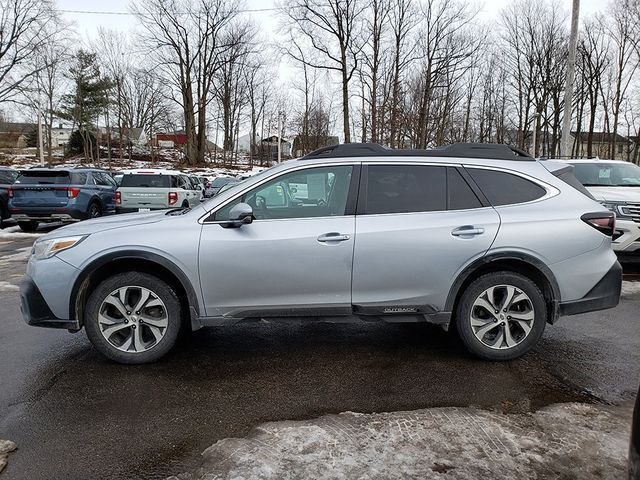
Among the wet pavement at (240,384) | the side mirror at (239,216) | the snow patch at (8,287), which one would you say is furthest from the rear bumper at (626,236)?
the snow patch at (8,287)

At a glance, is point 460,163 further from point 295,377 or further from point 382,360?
point 295,377

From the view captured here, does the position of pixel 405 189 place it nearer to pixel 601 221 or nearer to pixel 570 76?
pixel 601 221

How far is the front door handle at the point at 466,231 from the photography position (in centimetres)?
376

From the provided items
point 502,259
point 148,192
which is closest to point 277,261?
point 502,259

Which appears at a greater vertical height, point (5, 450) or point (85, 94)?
point (85, 94)

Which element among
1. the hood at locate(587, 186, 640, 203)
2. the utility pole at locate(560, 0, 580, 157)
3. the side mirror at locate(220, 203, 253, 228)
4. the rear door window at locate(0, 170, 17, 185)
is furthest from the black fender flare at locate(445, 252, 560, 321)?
the rear door window at locate(0, 170, 17, 185)

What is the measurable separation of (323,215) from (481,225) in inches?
52.1

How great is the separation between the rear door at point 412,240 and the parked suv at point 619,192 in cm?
468

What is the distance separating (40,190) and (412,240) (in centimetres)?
1158

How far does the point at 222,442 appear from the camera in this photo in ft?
9.02

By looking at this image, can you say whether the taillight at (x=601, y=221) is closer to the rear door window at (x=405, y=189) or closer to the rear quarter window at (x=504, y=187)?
the rear quarter window at (x=504, y=187)

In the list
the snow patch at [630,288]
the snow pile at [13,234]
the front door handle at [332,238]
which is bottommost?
the snow patch at [630,288]

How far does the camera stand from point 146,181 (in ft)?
43.9

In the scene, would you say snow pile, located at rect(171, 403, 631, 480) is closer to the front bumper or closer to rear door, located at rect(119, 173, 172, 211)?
the front bumper
